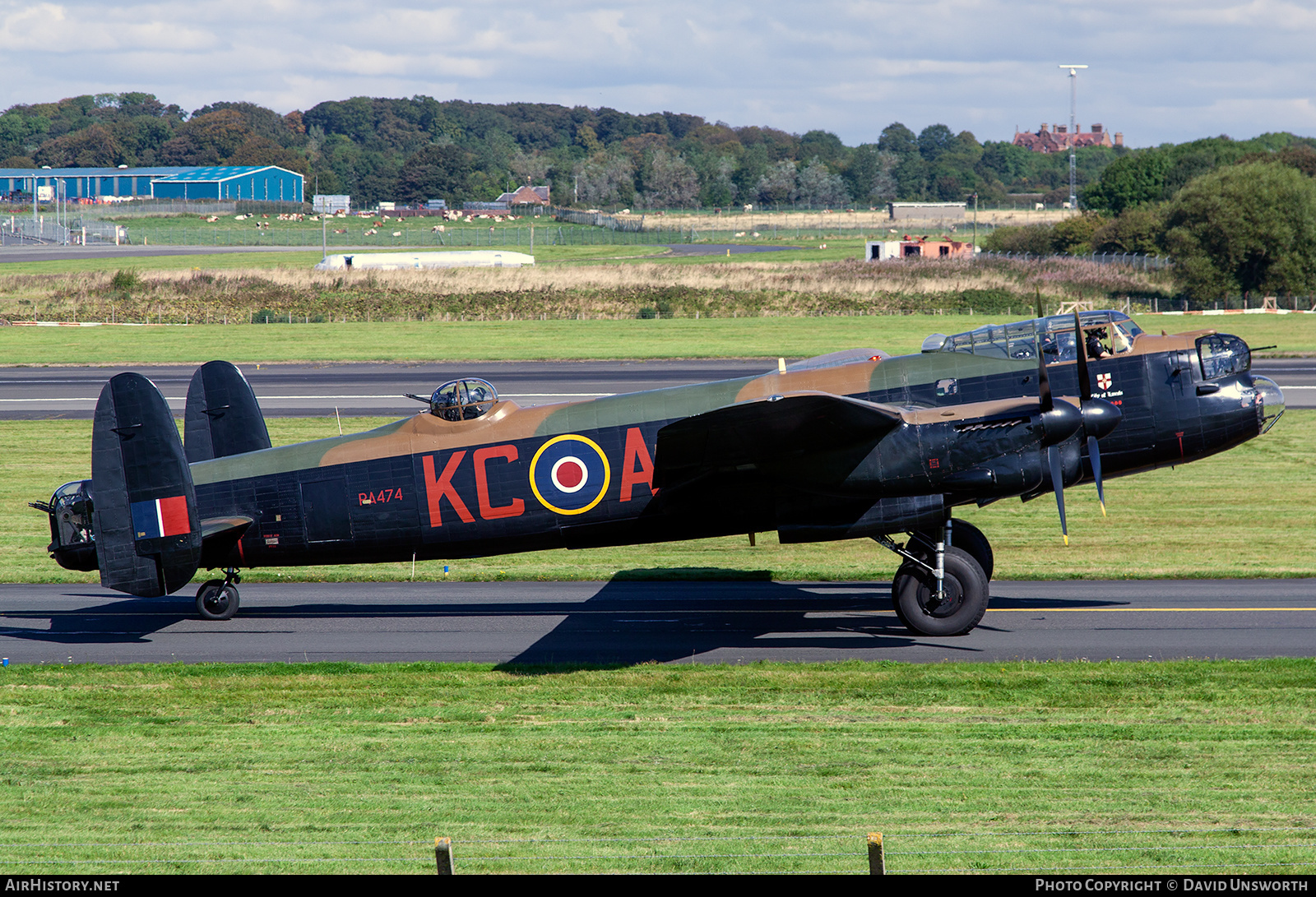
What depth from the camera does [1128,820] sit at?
976 centimetres

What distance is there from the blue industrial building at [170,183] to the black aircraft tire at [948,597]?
196331 mm

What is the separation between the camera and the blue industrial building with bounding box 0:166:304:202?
192 m

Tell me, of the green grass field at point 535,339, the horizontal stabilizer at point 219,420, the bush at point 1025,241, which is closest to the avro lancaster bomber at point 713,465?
the horizontal stabilizer at point 219,420

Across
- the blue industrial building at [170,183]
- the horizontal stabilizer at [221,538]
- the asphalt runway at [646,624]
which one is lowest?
the asphalt runway at [646,624]

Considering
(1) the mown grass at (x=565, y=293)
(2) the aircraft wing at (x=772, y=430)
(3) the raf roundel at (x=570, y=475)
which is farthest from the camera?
(1) the mown grass at (x=565, y=293)

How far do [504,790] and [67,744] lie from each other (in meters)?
5.60

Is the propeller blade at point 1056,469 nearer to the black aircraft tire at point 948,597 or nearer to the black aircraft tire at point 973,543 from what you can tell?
the black aircraft tire at point 948,597

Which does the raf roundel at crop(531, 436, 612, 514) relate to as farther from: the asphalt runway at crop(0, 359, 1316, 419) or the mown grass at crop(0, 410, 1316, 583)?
the asphalt runway at crop(0, 359, 1316, 419)

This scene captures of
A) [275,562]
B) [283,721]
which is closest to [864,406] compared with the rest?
[283,721]

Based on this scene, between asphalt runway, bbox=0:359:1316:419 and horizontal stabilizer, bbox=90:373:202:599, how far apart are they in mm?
22330

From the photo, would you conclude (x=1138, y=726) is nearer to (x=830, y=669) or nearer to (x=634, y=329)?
(x=830, y=669)

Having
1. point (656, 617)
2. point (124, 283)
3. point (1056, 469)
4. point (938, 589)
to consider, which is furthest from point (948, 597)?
point (124, 283)

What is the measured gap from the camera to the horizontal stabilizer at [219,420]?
64.1ft

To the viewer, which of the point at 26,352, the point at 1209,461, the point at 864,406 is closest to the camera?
the point at 864,406
